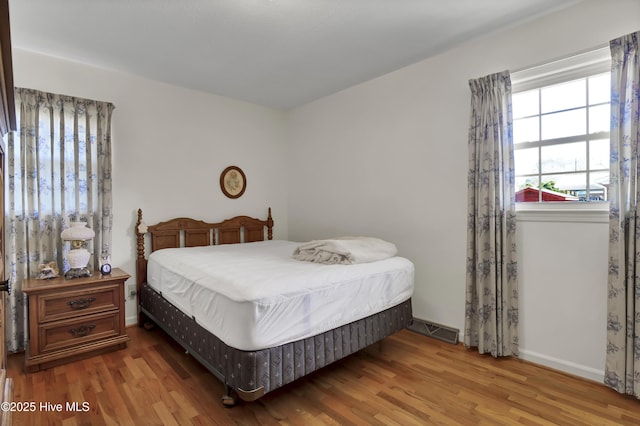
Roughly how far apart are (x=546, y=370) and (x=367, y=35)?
114 inches

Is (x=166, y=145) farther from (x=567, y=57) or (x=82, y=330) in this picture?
(x=567, y=57)

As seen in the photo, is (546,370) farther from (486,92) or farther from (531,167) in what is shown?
(486,92)

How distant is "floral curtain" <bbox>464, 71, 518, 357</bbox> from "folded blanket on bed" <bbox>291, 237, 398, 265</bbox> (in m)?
0.77

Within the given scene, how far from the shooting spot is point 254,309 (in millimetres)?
1756

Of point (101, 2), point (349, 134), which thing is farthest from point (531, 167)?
point (101, 2)

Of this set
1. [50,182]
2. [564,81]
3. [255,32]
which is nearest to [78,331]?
[50,182]

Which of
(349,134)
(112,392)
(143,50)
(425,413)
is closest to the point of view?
(425,413)

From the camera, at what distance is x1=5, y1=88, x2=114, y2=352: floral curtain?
2689 millimetres

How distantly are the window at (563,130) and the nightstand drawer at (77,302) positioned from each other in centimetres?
346

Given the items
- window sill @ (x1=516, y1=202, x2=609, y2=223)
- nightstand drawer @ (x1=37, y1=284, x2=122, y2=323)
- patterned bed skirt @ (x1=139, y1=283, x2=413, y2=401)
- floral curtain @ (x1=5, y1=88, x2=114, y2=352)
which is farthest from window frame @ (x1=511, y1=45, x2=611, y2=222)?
floral curtain @ (x1=5, y1=88, x2=114, y2=352)

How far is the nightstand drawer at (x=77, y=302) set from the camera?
2.46m

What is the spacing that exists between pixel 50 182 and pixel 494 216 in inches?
148

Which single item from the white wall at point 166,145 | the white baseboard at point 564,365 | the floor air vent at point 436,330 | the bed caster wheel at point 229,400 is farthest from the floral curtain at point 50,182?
the white baseboard at point 564,365

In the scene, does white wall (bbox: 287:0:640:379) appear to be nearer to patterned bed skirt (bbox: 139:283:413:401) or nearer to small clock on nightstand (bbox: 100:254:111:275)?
patterned bed skirt (bbox: 139:283:413:401)
